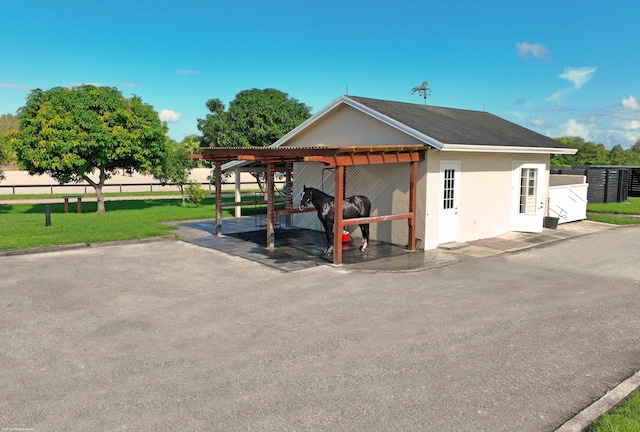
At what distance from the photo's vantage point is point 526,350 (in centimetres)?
641

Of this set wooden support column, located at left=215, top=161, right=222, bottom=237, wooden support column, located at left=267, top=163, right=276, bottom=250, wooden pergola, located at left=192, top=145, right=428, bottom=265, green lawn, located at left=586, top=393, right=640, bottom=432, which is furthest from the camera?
wooden support column, located at left=215, top=161, right=222, bottom=237

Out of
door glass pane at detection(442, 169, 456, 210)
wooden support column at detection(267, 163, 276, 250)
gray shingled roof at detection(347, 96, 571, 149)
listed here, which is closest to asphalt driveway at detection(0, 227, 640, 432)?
wooden support column at detection(267, 163, 276, 250)

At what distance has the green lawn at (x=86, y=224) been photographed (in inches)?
551

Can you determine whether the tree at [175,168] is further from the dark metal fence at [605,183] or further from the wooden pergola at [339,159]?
the dark metal fence at [605,183]

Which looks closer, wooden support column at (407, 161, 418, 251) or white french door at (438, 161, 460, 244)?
wooden support column at (407, 161, 418, 251)

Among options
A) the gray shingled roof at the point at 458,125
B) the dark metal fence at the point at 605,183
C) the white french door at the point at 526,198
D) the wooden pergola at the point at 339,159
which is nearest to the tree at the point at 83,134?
the wooden pergola at the point at 339,159

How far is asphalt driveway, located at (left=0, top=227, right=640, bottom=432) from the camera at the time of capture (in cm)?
477

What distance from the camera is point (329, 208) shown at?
12656 millimetres

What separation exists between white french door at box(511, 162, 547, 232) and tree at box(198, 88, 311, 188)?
45.0ft

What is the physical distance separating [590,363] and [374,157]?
23.8 feet

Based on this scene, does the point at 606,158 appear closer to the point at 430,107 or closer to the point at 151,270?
the point at 430,107

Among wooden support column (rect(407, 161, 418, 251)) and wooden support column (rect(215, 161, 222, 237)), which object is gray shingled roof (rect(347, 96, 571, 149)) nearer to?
wooden support column (rect(407, 161, 418, 251))

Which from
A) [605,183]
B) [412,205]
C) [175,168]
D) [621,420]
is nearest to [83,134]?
[175,168]

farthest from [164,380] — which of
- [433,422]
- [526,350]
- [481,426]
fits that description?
[526,350]
